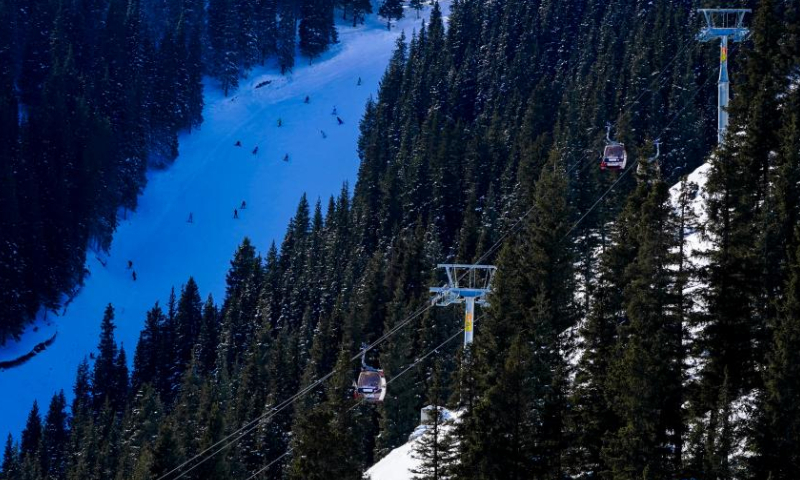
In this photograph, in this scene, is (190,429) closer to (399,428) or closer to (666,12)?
(399,428)

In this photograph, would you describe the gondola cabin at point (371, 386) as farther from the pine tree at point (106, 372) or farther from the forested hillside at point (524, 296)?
the pine tree at point (106, 372)

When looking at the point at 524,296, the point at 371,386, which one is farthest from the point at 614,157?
the point at 371,386

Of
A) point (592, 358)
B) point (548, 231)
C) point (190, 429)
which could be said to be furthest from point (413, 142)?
point (592, 358)

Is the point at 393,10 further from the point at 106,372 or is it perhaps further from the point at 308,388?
Result: the point at 308,388

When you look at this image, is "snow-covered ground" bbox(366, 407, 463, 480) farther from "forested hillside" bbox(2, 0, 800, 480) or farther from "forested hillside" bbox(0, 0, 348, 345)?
"forested hillside" bbox(0, 0, 348, 345)

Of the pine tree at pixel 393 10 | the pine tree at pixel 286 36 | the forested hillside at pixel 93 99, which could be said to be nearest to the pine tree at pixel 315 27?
the forested hillside at pixel 93 99

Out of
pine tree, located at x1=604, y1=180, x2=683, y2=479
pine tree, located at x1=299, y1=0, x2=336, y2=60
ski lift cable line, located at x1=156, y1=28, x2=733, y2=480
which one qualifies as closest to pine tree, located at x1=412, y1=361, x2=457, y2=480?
ski lift cable line, located at x1=156, y1=28, x2=733, y2=480
